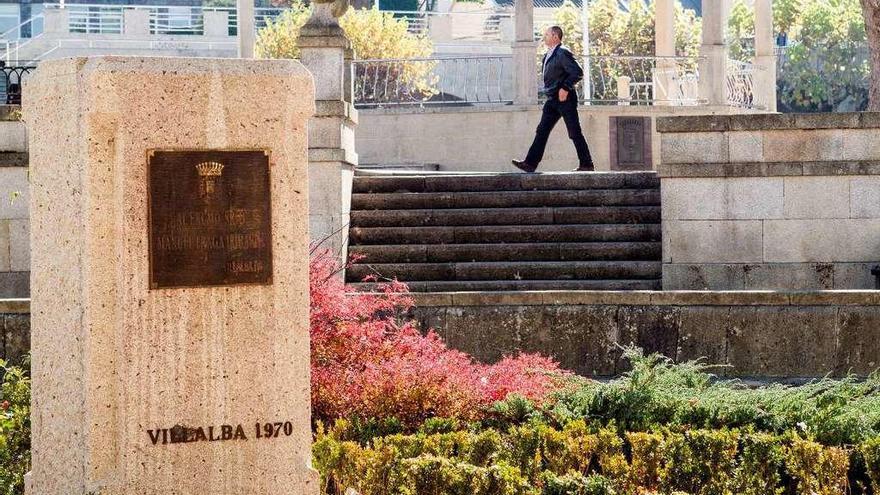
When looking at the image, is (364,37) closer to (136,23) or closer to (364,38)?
(364,38)

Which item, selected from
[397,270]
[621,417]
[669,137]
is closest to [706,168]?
[669,137]

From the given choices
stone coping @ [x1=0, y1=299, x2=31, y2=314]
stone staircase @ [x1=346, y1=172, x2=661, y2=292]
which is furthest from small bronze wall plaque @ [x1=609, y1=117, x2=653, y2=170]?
stone coping @ [x1=0, y1=299, x2=31, y2=314]

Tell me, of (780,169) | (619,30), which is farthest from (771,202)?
(619,30)

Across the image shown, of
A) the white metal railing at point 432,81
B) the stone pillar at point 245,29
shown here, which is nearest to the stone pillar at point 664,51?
the white metal railing at point 432,81

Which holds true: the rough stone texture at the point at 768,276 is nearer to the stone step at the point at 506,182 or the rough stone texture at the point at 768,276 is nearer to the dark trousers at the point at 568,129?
the stone step at the point at 506,182

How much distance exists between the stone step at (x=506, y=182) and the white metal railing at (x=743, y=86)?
11.3 m

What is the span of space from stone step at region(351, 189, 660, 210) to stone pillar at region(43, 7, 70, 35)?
116 feet

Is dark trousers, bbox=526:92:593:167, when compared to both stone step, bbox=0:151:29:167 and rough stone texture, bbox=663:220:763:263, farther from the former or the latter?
stone step, bbox=0:151:29:167

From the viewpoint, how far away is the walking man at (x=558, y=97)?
18547 millimetres

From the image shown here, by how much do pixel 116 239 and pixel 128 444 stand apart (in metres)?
0.78

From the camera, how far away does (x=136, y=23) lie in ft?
177

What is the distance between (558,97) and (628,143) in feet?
27.6

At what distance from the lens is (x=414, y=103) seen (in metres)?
27.0

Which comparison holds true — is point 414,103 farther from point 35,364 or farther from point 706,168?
point 35,364
